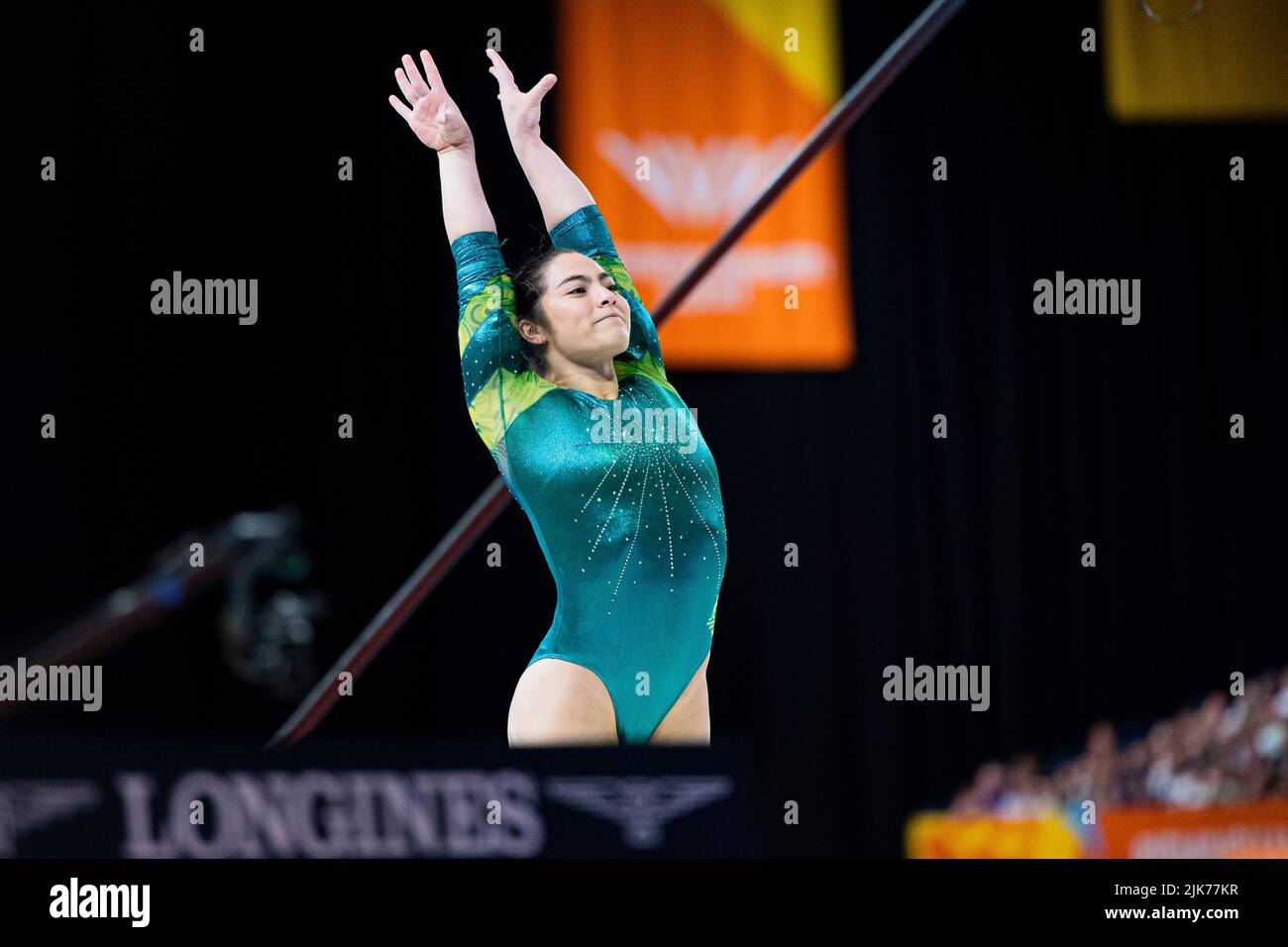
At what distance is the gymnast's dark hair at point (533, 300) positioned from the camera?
4469mm

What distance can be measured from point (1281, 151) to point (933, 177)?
4.69 feet

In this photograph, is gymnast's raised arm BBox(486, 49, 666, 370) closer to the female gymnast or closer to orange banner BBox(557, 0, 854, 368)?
the female gymnast

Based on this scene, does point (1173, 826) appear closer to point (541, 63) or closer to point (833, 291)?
point (833, 291)

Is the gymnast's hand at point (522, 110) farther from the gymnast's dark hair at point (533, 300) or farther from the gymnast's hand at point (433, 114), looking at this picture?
the gymnast's dark hair at point (533, 300)

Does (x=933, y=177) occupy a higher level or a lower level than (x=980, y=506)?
higher

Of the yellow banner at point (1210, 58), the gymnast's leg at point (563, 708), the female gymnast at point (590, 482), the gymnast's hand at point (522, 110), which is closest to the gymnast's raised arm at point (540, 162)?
the gymnast's hand at point (522, 110)

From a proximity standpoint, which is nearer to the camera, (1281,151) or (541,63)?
(541,63)

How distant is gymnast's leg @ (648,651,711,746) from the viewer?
4.37 m

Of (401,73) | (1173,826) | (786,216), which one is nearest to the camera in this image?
(401,73)

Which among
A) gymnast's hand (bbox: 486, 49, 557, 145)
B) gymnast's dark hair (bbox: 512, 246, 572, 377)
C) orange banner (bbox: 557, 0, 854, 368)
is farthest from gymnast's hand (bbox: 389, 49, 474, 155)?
orange banner (bbox: 557, 0, 854, 368)

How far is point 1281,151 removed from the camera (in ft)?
22.0

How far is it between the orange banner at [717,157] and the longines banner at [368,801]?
8.85 feet
